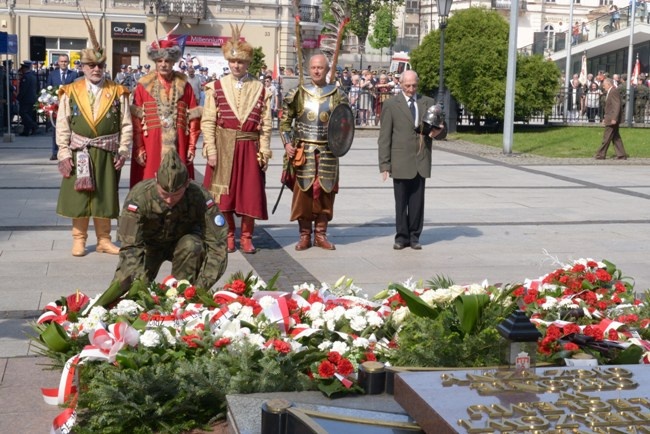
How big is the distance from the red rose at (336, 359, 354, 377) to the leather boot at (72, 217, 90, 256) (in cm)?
528

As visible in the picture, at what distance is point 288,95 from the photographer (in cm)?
977

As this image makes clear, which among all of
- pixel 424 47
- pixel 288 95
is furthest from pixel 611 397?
pixel 424 47

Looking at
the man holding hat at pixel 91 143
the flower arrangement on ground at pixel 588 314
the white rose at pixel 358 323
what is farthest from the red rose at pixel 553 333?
the man holding hat at pixel 91 143

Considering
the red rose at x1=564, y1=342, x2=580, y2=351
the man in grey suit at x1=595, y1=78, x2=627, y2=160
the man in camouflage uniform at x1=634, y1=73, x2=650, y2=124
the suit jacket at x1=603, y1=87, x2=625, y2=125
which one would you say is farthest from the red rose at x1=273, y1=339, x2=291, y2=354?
the man in camouflage uniform at x1=634, y1=73, x2=650, y2=124

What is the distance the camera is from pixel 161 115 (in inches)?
375

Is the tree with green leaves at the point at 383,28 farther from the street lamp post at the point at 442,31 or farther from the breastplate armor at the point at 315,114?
the breastplate armor at the point at 315,114

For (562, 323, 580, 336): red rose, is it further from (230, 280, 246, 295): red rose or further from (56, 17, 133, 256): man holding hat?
(56, 17, 133, 256): man holding hat

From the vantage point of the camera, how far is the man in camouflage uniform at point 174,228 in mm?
5922

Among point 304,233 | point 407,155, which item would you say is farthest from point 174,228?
point 407,155

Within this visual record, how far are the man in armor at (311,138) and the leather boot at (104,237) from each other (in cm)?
169

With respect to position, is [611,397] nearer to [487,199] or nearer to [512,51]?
[487,199]

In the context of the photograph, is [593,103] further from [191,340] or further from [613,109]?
[191,340]

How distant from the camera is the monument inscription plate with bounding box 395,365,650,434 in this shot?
10.8ft

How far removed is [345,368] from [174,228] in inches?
80.3
